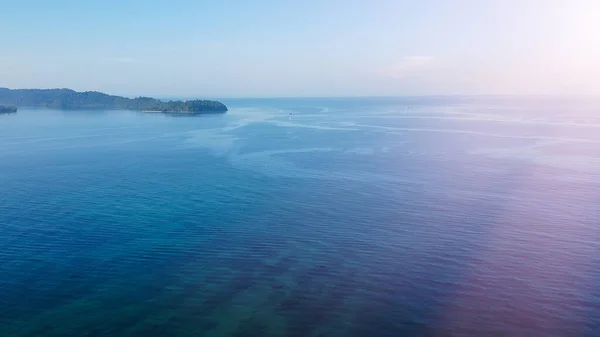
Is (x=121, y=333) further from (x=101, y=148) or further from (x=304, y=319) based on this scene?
(x=101, y=148)

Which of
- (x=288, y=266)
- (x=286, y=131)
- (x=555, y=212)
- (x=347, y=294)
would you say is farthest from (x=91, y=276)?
(x=286, y=131)

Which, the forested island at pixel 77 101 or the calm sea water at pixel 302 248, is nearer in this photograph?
the calm sea water at pixel 302 248

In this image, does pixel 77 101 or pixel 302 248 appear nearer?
pixel 302 248

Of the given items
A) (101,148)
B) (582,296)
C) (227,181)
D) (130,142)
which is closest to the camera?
(582,296)

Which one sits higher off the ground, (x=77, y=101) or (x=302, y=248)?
(x=77, y=101)

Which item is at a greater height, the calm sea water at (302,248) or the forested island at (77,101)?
the forested island at (77,101)
